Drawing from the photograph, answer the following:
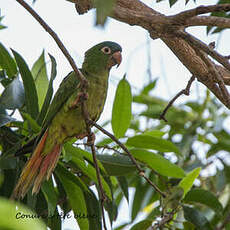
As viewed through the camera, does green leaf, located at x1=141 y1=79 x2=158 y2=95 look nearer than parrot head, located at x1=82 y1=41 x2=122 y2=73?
No

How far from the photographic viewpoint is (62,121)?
205 cm

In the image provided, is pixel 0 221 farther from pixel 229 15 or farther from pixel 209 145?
pixel 209 145

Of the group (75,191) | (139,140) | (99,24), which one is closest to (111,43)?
(139,140)

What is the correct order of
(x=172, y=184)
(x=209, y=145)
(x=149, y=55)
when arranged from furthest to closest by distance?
(x=209, y=145), (x=149, y=55), (x=172, y=184)

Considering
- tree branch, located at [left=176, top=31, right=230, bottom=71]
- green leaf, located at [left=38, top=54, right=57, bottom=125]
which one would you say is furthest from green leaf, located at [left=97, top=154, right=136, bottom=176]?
tree branch, located at [left=176, top=31, right=230, bottom=71]

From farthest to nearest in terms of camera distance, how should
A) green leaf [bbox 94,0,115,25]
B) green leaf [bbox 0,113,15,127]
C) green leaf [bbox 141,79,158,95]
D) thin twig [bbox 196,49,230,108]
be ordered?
green leaf [bbox 141,79,158,95]
green leaf [bbox 0,113,15,127]
thin twig [bbox 196,49,230,108]
green leaf [bbox 94,0,115,25]

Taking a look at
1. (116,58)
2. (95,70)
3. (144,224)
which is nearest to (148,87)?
(116,58)

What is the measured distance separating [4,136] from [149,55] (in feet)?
4.04

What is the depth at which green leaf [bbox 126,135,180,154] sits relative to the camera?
2088 mm

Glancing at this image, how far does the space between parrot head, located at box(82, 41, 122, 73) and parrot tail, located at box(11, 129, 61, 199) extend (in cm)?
56

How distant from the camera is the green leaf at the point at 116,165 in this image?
1984mm

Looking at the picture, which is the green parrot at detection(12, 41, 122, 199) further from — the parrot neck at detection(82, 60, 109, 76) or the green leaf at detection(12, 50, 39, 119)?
the green leaf at detection(12, 50, 39, 119)

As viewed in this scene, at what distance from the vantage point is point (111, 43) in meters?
2.35

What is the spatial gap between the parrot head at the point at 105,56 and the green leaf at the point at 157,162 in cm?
54
